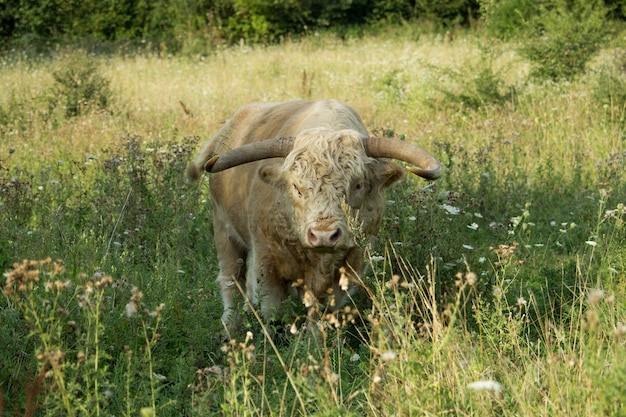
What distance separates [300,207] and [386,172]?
64cm

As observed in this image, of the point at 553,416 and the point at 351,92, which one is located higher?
the point at 553,416

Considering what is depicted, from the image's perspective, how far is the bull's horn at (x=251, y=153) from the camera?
5324mm

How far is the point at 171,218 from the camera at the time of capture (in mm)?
6855

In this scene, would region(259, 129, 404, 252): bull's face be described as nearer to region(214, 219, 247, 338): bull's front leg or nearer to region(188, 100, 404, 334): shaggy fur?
region(188, 100, 404, 334): shaggy fur

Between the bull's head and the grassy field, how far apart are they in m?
0.36

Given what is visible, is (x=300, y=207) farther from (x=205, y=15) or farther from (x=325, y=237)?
(x=205, y=15)

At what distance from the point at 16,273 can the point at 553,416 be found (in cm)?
204

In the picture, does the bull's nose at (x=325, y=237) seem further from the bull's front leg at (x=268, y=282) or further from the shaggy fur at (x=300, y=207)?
the bull's front leg at (x=268, y=282)

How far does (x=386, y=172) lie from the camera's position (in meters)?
5.35

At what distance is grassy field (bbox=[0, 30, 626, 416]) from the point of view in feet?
11.0

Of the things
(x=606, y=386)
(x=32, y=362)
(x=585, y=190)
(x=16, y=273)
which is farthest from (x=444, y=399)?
(x=585, y=190)

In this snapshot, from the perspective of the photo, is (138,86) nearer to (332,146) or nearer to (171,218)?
(171,218)

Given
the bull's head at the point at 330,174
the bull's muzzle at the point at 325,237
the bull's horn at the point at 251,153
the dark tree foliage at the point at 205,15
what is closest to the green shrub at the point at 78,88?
the bull's horn at the point at 251,153

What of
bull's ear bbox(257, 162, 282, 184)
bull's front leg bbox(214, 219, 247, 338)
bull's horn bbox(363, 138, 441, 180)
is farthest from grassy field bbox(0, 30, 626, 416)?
bull's ear bbox(257, 162, 282, 184)
